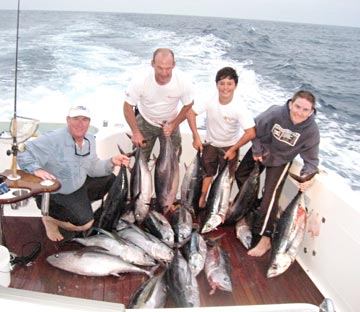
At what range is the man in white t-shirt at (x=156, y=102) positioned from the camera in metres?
3.51

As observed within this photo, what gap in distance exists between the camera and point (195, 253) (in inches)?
111

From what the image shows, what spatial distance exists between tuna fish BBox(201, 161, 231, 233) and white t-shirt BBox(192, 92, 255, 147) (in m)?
0.25

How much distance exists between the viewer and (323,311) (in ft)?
4.11

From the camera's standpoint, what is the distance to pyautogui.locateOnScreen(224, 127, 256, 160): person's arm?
3236mm

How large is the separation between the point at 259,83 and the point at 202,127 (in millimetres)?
3878

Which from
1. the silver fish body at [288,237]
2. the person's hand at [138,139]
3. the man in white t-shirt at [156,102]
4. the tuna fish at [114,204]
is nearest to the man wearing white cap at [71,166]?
the tuna fish at [114,204]

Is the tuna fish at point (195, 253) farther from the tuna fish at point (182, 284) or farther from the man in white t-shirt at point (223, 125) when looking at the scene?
the man in white t-shirt at point (223, 125)

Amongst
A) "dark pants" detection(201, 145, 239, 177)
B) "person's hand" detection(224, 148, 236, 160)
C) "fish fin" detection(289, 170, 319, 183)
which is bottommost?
"dark pants" detection(201, 145, 239, 177)

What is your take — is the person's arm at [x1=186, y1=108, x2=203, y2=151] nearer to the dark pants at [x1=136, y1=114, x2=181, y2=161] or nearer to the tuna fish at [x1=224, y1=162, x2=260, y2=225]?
the dark pants at [x1=136, y1=114, x2=181, y2=161]

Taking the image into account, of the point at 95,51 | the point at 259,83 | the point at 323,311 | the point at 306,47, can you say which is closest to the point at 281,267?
the point at 323,311

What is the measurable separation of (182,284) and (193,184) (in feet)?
3.92

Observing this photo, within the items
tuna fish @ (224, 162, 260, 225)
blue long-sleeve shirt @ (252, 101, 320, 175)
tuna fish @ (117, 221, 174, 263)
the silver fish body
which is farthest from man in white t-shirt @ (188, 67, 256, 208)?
tuna fish @ (117, 221, 174, 263)

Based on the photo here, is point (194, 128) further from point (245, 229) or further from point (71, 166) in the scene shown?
point (71, 166)

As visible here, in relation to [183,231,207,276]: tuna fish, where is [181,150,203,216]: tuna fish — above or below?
above
